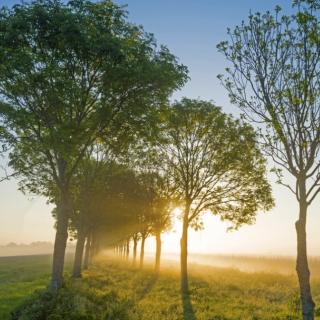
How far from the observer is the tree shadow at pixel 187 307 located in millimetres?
21359

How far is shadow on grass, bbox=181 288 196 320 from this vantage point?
848 inches

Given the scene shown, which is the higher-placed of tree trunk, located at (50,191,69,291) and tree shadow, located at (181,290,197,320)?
tree trunk, located at (50,191,69,291)

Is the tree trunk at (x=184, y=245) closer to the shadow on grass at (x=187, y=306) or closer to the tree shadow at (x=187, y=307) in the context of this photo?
the shadow on grass at (x=187, y=306)

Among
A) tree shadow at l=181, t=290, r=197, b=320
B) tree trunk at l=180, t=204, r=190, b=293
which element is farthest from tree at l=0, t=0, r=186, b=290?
tree trunk at l=180, t=204, r=190, b=293

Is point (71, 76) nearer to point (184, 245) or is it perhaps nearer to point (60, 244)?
point (60, 244)

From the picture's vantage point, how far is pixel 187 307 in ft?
81.6

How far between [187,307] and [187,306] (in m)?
0.42

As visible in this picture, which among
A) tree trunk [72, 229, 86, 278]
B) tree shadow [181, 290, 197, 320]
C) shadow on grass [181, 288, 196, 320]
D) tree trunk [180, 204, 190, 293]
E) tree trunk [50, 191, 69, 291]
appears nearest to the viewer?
tree shadow [181, 290, 197, 320]

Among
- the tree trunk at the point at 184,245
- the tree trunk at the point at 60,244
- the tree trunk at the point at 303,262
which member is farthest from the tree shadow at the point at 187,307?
the tree trunk at the point at 60,244

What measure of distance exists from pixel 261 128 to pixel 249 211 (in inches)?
895

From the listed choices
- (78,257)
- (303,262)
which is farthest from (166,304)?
(78,257)

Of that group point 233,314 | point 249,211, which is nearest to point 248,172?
point 249,211

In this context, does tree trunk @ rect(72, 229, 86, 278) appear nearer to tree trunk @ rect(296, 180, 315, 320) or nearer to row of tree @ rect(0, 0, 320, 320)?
row of tree @ rect(0, 0, 320, 320)

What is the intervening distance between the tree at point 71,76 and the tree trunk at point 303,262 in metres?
11.9
